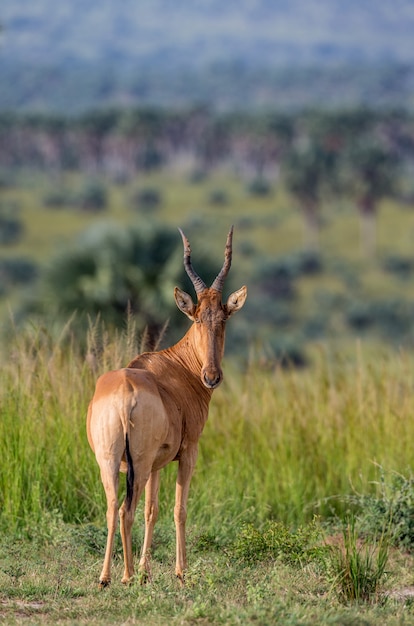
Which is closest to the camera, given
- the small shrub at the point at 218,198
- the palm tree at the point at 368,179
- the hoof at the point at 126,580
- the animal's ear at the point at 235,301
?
the hoof at the point at 126,580

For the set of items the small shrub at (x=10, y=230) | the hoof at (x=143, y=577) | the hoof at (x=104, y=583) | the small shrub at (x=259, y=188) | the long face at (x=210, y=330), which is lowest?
the small shrub at (x=10, y=230)

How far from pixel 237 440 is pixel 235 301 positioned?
10.5ft

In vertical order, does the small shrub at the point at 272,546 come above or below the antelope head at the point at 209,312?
below

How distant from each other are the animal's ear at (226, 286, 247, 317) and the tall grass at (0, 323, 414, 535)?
6.46 feet

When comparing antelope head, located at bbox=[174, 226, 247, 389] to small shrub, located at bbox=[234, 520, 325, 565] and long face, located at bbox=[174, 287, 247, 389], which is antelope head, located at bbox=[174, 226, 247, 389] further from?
small shrub, located at bbox=[234, 520, 325, 565]

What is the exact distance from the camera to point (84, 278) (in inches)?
835

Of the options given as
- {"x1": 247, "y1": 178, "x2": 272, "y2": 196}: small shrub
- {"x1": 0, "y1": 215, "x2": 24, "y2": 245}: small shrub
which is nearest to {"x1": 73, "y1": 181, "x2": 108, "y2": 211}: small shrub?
{"x1": 0, "y1": 215, "x2": 24, "y2": 245}: small shrub

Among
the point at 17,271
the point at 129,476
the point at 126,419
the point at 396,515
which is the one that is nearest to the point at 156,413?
the point at 126,419

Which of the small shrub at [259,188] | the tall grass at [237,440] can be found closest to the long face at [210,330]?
the tall grass at [237,440]

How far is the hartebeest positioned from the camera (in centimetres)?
593

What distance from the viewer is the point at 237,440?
9.50 meters

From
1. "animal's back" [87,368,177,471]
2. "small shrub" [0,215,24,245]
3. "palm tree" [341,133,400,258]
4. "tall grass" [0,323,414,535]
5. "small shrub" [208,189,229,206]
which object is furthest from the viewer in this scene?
"small shrub" [208,189,229,206]

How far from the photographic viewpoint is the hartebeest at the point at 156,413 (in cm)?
593

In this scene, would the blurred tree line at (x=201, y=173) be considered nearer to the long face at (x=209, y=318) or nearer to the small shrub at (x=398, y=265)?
the small shrub at (x=398, y=265)
